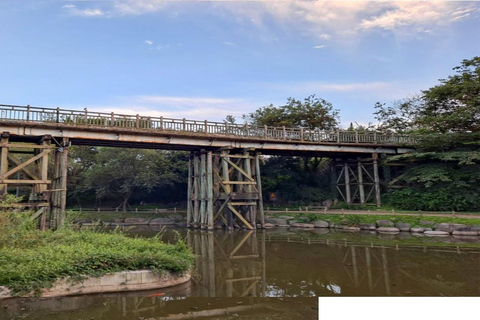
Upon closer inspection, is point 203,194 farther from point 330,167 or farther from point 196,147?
point 330,167

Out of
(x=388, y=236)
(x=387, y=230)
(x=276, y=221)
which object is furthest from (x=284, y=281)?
(x=276, y=221)

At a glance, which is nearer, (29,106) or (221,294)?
(221,294)

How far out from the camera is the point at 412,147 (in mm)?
27609

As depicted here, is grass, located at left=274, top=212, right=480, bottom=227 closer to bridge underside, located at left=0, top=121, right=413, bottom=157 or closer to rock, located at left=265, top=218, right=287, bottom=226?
rock, located at left=265, top=218, right=287, bottom=226

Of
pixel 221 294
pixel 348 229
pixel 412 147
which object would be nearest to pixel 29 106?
pixel 221 294

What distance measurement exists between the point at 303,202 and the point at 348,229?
10.3 metres

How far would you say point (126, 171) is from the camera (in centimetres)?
3086

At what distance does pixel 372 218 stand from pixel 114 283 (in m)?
17.8

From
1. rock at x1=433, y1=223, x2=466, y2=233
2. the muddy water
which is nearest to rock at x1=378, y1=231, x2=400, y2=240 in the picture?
the muddy water

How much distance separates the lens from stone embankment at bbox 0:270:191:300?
267 inches

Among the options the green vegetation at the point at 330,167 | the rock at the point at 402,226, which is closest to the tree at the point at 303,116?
the green vegetation at the point at 330,167

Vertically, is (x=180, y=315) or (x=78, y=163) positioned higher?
(x=78, y=163)

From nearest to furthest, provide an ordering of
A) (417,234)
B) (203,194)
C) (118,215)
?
1. (417,234)
2. (203,194)
3. (118,215)

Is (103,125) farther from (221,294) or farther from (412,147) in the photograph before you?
(412,147)
